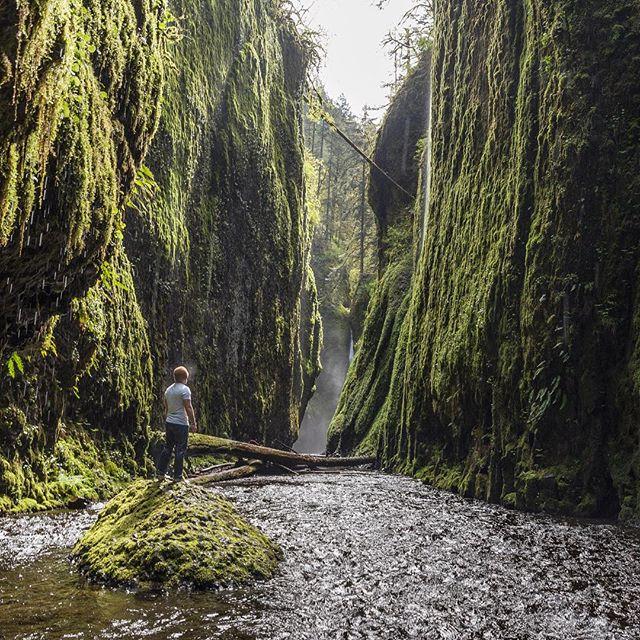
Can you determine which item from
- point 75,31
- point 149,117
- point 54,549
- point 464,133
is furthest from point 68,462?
point 464,133

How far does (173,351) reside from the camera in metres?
15.3

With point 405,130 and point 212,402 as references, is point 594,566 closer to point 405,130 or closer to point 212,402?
point 212,402

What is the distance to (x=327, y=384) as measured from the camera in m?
44.6

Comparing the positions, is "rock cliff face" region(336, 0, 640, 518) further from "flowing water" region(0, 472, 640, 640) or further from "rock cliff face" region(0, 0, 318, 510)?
"rock cliff face" region(0, 0, 318, 510)

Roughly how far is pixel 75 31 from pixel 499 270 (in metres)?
8.51

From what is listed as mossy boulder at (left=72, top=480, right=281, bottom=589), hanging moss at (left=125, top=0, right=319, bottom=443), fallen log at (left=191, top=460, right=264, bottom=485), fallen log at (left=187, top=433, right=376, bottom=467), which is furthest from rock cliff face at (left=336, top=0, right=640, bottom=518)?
hanging moss at (left=125, top=0, right=319, bottom=443)

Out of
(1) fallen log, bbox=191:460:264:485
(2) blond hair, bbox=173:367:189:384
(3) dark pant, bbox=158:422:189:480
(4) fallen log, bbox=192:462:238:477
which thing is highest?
(2) blond hair, bbox=173:367:189:384

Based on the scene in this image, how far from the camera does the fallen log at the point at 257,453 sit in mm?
13117

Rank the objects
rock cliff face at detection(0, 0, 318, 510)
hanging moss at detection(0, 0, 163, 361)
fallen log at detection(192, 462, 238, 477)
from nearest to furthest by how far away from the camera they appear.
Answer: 1. hanging moss at detection(0, 0, 163, 361)
2. rock cliff face at detection(0, 0, 318, 510)
3. fallen log at detection(192, 462, 238, 477)

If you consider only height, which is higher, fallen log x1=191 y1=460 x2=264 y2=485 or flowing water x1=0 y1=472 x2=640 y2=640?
flowing water x1=0 y1=472 x2=640 y2=640

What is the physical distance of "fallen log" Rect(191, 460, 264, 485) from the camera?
504 inches

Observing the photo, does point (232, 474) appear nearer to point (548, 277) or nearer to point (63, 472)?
point (63, 472)

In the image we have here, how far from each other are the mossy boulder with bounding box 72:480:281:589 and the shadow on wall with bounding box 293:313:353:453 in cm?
3702

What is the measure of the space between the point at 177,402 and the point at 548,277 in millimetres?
5960
